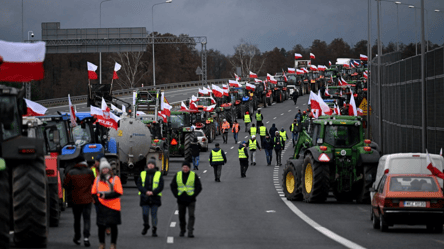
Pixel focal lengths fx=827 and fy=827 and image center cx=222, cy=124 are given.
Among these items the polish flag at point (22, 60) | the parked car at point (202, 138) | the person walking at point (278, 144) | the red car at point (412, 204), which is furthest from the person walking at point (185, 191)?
the parked car at point (202, 138)

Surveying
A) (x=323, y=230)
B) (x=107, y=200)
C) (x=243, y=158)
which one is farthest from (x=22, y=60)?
(x=243, y=158)

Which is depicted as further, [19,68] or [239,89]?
[239,89]

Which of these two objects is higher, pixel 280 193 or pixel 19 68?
pixel 19 68

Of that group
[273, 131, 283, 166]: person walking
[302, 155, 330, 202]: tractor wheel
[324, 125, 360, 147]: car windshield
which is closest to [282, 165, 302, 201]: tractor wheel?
[302, 155, 330, 202]: tractor wheel

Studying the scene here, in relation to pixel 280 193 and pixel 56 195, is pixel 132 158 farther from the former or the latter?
pixel 56 195

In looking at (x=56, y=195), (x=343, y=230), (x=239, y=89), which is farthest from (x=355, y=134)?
(x=239, y=89)

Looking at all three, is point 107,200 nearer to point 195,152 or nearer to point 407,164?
point 407,164

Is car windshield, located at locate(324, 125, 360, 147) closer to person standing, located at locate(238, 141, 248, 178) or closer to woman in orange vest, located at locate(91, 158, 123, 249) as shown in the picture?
person standing, located at locate(238, 141, 248, 178)

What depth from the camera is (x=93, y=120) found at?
1061 inches

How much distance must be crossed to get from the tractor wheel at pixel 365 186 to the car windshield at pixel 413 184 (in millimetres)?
6213

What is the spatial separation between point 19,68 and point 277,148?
Answer: 2953 centimetres

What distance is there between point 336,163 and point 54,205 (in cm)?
1005

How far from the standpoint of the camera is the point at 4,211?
12961 mm

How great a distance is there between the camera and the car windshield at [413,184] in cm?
1895
